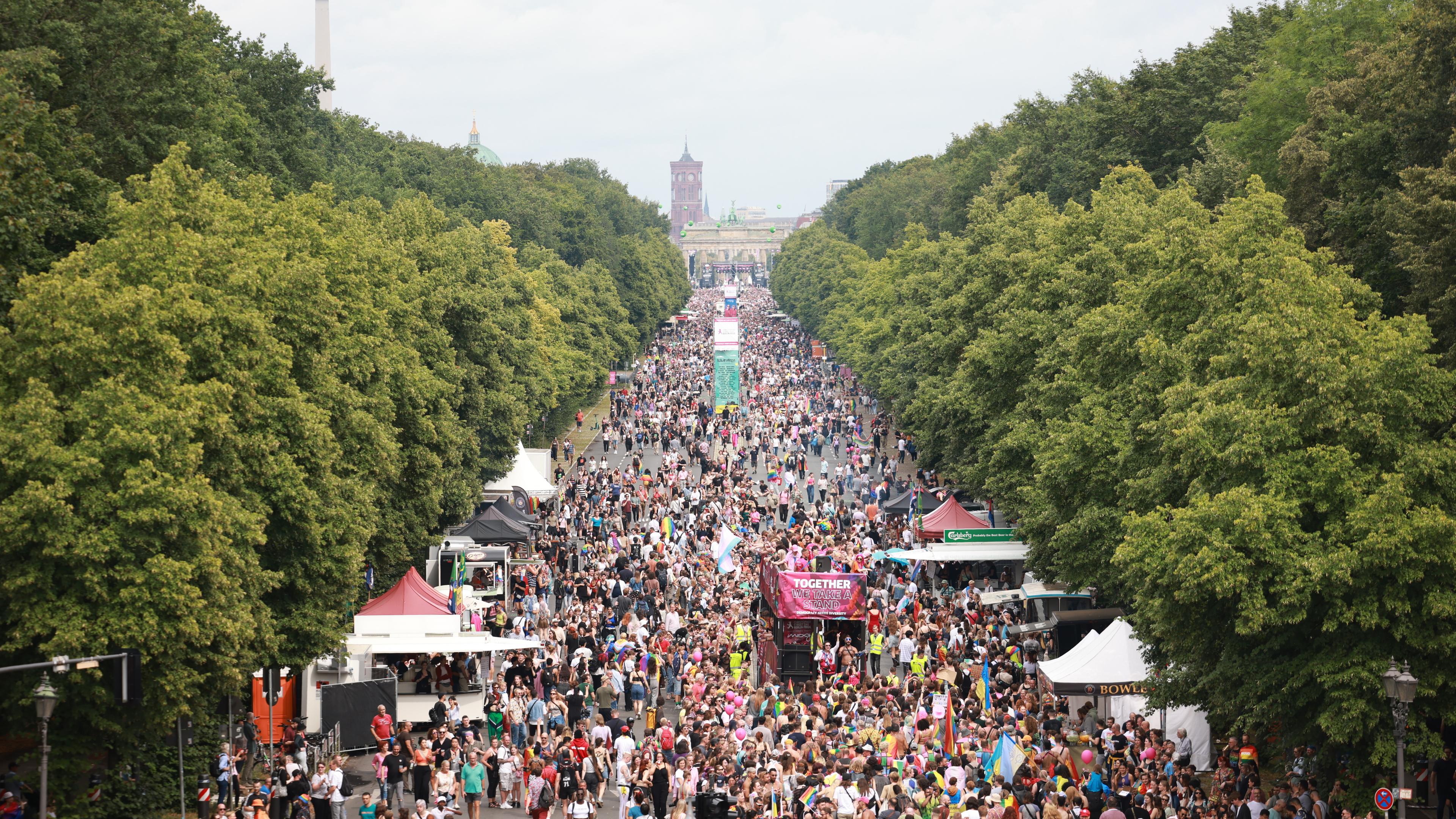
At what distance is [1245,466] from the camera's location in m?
20.1

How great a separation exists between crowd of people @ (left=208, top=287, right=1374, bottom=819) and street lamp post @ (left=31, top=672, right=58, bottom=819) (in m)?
Result: 3.73

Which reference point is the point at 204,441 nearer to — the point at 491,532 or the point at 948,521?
the point at 491,532

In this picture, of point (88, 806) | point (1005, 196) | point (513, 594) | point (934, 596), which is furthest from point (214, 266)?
point (1005, 196)

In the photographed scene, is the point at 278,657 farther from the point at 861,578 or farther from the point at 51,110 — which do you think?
the point at 51,110

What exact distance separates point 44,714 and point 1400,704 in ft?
46.3

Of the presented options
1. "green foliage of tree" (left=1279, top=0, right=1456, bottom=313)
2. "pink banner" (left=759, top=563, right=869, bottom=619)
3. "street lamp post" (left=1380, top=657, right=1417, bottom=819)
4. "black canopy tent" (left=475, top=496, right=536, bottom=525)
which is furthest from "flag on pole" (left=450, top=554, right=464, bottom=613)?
"green foliage of tree" (left=1279, top=0, right=1456, bottom=313)

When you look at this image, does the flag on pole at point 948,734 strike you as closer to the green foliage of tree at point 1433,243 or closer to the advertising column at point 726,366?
the green foliage of tree at point 1433,243

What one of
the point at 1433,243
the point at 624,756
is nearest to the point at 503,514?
the point at 624,756

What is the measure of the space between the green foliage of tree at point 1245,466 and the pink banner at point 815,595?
12.6 ft

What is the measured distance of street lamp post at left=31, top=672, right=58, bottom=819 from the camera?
632 inches

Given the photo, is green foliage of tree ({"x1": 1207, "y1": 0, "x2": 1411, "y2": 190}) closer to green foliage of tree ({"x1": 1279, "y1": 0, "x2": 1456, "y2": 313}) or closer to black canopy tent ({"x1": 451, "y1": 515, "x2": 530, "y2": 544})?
green foliage of tree ({"x1": 1279, "y1": 0, "x2": 1456, "y2": 313})

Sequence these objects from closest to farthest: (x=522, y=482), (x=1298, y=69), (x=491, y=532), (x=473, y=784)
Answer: (x=473, y=784), (x=491, y=532), (x=1298, y=69), (x=522, y=482)

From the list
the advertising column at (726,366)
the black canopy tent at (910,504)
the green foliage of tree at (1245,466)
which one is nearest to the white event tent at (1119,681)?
the green foliage of tree at (1245,466)

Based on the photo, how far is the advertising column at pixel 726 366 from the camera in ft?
219
